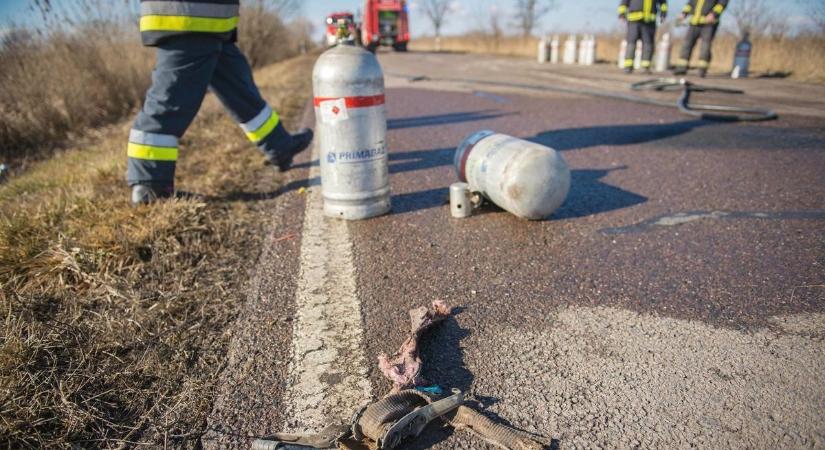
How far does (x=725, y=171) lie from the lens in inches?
145

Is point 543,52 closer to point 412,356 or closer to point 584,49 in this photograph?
point 584,49

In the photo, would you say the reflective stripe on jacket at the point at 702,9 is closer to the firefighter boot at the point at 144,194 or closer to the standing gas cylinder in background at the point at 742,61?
the standing gas cylinder in background at the point at 742,61

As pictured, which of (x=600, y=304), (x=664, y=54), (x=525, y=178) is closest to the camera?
(x=600, y=304)

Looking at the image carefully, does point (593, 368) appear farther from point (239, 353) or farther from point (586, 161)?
point (586, 161)

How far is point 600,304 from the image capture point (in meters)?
1.99

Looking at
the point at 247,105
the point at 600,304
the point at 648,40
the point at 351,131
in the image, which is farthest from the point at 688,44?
the point at 600,304

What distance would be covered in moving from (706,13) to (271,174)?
10.6 meters

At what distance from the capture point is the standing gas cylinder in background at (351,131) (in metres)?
2.84

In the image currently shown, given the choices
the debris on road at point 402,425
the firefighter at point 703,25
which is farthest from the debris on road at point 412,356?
the firefighter at point 703,25

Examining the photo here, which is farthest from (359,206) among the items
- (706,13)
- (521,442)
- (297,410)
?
(706,13)

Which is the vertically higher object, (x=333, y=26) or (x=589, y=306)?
(x=333, y=26)

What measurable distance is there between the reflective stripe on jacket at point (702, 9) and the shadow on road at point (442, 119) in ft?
22.9

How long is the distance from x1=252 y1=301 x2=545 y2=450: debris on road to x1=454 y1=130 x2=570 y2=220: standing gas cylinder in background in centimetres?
152

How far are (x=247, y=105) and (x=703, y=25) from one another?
1066cm
